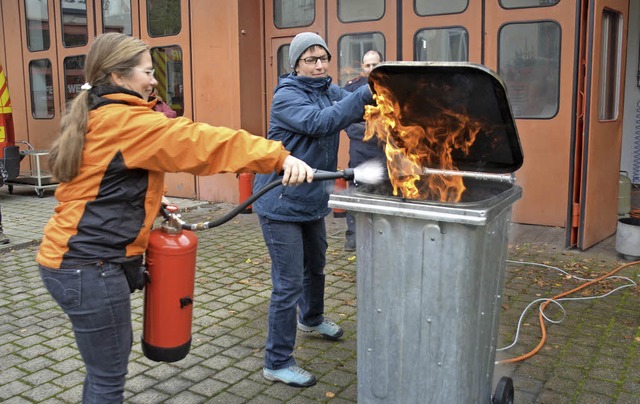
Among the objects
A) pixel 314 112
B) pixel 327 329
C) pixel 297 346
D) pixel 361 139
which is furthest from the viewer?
pixel 361 139

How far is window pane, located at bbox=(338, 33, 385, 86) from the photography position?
8383 mm

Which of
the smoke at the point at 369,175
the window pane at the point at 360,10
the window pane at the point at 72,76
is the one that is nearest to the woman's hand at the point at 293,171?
the smoke at the point at 369,175

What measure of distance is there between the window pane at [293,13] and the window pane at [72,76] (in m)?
4.39

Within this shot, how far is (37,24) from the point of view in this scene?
12.1 m

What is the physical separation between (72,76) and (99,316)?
10.3 metres

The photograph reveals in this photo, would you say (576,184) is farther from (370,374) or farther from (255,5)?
(255,5)

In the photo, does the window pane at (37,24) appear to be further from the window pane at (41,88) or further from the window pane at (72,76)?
the window pane at (72,76)

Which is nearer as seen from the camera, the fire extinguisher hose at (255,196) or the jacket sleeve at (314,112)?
the fire extinguisher hose at (255,196)

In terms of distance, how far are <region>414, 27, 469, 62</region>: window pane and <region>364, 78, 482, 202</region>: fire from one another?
15.7 feet

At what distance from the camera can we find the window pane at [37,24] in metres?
12.0

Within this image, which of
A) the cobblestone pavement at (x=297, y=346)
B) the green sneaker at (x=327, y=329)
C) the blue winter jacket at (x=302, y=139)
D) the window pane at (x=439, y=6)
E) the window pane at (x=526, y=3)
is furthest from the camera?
the window pane at (x=439, y=6)

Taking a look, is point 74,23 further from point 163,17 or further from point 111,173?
point 111,173

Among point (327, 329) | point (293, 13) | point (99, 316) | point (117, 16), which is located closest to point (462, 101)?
point (99, 316)

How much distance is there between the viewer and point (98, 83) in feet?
8.67
